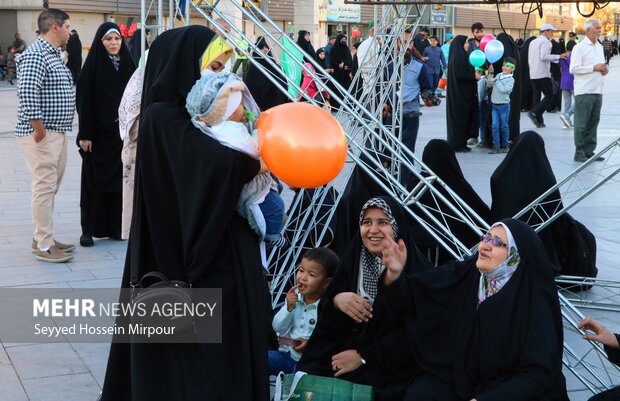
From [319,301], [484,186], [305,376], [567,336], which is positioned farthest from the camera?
[484,186]

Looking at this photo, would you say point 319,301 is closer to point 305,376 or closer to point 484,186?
point 305,376

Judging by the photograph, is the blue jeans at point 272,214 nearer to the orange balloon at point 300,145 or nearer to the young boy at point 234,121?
the young boy at point 234,121

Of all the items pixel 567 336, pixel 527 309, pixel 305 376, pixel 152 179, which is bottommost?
pixel 567 336

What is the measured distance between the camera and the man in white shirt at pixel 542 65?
49.9ft

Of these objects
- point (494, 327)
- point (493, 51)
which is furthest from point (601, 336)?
point (493, 51)

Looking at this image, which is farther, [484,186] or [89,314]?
[484,186]

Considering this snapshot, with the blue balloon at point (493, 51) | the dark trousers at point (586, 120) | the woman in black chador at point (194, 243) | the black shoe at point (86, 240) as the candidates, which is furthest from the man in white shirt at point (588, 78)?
the woman in black chador at point (194, 243)

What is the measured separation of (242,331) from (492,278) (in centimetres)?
110

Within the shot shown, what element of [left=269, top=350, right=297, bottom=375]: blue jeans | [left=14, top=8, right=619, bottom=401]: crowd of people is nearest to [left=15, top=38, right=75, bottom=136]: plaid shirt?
[left=14, top=8, right=619, bottom=401]: crowd of people

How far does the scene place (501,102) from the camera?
479 inches

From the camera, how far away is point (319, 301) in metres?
4.19

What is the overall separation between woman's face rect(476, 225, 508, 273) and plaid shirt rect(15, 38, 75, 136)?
3.86 metres

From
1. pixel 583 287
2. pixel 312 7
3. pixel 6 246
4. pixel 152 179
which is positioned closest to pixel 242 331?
pixel 152 179

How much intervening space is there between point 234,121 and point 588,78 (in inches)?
355
